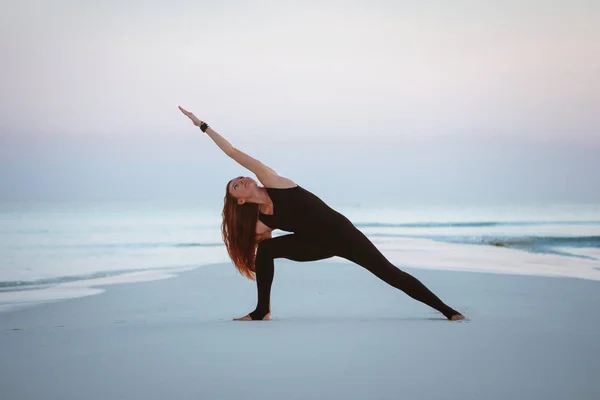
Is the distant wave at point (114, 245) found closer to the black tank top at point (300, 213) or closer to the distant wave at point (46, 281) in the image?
the distant wave at point (46, 281)

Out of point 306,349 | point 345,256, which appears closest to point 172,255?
point 345,256

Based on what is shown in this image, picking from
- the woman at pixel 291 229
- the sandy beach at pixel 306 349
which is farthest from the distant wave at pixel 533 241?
the woman at pixel 291 229

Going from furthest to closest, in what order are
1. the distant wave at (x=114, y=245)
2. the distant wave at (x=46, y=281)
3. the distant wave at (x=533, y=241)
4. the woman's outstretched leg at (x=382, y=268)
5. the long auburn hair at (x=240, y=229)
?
the distant wave at (x=533, y=241), the distant wave at (x=114, y=245), the distant wave at (x=46, y=281), the long auburn hair at (x=240, y=229), the woman's outstretched leg at (x=382, y=268)

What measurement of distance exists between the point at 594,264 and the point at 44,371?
23.6ft

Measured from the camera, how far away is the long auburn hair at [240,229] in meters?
4.16

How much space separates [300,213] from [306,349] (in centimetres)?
108

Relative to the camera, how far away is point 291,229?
4141mm

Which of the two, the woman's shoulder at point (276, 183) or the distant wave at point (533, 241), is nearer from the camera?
the woman's shoulder at point (276, 183)

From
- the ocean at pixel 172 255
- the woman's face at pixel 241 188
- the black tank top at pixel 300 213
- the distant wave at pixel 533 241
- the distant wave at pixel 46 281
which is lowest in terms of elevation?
the distant wave at pixel 46 281

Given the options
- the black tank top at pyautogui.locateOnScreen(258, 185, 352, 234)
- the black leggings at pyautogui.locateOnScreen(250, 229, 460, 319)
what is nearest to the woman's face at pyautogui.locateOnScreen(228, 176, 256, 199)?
the black tank top at pyautogui.locateOnScreen(258, 185, 352, 234)

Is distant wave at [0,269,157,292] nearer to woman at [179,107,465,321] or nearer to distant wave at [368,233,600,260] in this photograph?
woman at [179,107,465,321]

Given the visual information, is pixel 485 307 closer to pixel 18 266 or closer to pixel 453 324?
pixel 453 324

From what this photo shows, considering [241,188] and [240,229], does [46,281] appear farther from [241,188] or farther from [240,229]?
[241,188]

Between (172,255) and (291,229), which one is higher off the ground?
(291,229)
